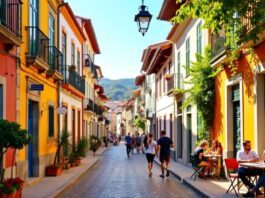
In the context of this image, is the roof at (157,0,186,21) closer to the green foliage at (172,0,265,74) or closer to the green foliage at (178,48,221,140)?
the green foliage at (178,48,221,140)

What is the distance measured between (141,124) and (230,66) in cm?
4308

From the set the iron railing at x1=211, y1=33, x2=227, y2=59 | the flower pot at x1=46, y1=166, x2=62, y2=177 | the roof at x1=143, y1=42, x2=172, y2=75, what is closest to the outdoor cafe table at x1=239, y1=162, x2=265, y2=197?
the iron railing at x1=211, y1=33, x2=227, y2=59

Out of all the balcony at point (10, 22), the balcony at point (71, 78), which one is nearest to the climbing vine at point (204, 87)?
the balcony at point (71, 78)

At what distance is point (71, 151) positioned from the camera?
2434 centimetres

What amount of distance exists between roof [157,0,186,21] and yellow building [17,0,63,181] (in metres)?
4.94

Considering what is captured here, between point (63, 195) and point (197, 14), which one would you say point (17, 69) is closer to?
point (63, 195)

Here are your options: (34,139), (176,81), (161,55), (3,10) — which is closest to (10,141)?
(3,10)

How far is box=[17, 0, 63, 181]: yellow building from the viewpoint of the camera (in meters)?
14.7

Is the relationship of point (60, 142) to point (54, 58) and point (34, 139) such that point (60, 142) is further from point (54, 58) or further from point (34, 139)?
point (54, 58)

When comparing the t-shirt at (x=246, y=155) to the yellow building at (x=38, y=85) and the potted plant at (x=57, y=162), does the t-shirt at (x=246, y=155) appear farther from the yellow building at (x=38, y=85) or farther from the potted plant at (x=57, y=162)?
the potted plant at (x=57, y=162)

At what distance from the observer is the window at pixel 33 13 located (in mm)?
16000

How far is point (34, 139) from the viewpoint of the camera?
55.8 ft

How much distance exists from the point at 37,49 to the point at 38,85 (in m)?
1.27

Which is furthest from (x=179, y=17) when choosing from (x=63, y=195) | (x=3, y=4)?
(x=63, y=195)
